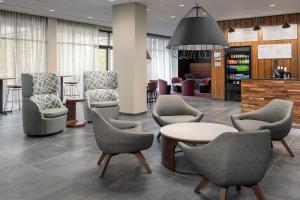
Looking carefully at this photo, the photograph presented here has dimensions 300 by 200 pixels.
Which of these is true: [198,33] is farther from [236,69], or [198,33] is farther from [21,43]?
[236,69]

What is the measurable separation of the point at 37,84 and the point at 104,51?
7.12m

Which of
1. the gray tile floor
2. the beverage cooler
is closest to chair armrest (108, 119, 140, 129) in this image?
the gray tile floor

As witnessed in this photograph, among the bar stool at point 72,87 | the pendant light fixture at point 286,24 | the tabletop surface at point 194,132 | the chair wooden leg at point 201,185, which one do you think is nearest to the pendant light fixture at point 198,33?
the tabletop surface at point 194,132

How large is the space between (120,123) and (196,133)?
3.88ft

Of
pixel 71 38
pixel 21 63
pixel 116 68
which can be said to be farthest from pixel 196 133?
pixel 71 38

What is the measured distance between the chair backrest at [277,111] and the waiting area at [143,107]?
0.02 meters

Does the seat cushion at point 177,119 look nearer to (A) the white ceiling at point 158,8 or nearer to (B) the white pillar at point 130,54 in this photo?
(B) the white pillar at point 130,54

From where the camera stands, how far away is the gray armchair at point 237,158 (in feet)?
8.78

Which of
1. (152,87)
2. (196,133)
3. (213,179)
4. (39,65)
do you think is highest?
(39,65)

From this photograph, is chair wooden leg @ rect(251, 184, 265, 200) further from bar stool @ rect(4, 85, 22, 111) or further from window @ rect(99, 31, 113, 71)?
window @ rect(99, 31, 113, 71)

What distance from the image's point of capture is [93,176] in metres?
3.73

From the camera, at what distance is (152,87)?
35.0 feet

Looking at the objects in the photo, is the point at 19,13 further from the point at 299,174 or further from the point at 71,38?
the point at 299,174

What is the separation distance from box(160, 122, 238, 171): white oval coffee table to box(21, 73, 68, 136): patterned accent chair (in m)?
2.85
